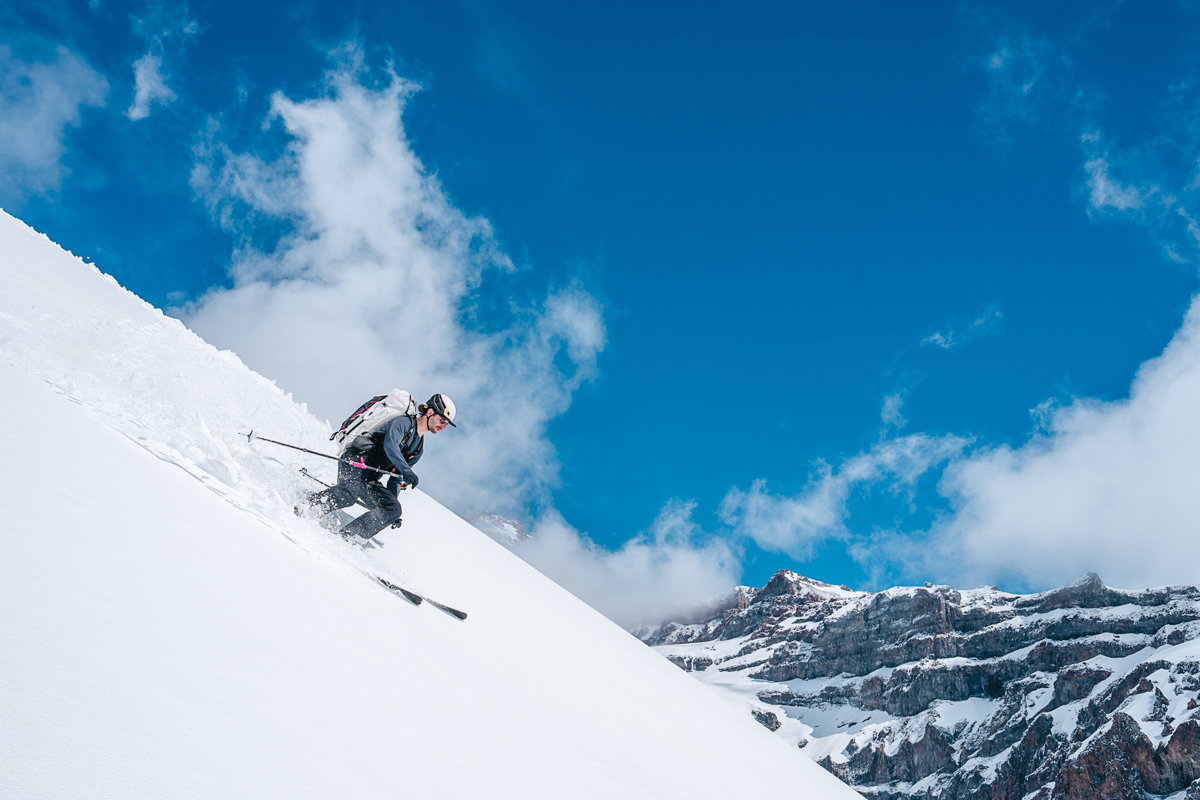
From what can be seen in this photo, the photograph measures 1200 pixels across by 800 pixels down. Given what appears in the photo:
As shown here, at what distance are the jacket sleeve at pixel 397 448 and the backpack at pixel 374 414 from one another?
187mm

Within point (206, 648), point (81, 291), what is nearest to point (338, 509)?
point (206, 648)

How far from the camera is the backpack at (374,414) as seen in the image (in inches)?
305

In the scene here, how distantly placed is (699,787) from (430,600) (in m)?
3.12

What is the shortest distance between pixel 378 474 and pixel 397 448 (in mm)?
474

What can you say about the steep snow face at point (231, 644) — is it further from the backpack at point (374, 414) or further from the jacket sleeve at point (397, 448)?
the jacket sleeve at point (397, 448)

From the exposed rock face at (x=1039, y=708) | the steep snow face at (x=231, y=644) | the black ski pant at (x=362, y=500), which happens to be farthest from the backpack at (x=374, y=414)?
the exposed rock face at (x=1039, y=708)

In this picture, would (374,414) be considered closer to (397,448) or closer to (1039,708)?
(397,448)

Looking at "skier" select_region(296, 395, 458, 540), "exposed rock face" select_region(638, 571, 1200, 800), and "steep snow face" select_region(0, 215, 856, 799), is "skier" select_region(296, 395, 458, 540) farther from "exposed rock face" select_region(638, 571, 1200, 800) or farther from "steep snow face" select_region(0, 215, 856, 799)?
"exposed rock face" select_region(638, 571, 1200, 800)

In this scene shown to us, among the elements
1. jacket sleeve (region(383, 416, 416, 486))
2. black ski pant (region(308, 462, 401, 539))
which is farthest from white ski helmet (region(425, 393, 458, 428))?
black ski pant (region(308, 462, 401, 539))

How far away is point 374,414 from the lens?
309 inches

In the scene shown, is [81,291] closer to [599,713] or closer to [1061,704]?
[599,713]

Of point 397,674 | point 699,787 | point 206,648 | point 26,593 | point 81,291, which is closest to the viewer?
point 26,593

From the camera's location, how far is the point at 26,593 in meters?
2.41

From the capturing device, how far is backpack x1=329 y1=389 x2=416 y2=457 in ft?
25.4
